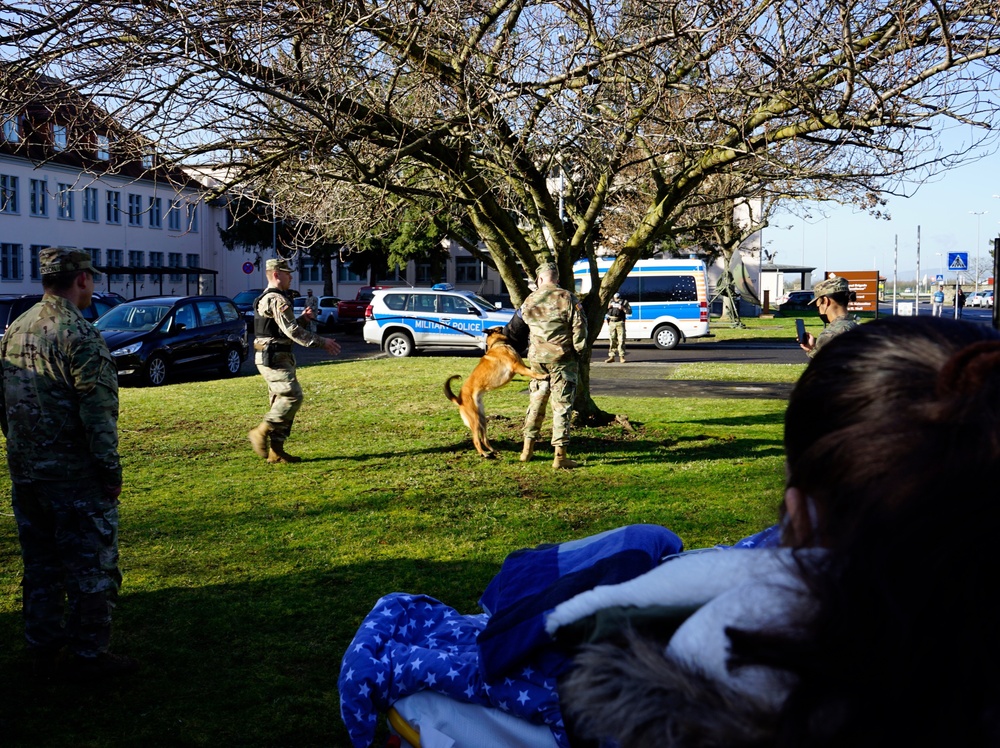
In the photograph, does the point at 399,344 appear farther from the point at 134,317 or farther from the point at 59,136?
the point at 59,136

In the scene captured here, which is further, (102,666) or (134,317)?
(134,317)

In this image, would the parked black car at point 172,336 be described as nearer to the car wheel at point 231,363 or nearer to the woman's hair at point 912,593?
the car wheel at point 231,363

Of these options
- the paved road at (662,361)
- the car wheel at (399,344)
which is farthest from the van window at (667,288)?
the car wheel at (399,344)

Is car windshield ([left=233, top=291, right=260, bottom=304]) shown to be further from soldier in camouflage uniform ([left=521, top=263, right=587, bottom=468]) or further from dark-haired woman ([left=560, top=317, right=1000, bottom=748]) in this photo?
dark-haired woman ([left=560, top=317, right=1000, bottom=748])

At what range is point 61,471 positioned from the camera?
4750mm

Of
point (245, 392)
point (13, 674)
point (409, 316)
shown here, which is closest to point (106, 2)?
point (13, 674)

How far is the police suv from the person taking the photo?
2756 cm

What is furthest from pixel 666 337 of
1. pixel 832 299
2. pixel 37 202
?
pixel 37 202

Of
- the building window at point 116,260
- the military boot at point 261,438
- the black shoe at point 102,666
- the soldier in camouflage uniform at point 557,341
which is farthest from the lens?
the building window at point 116,260

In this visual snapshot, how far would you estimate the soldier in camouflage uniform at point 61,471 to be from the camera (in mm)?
4766

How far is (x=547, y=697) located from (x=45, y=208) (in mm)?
52523

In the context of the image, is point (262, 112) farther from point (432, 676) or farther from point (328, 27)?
point (432, 676)

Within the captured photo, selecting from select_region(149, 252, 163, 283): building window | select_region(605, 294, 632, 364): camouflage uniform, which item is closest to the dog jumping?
select_region(605, 294, 632, 364): camouflage uniform

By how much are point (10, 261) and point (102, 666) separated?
156 feet
